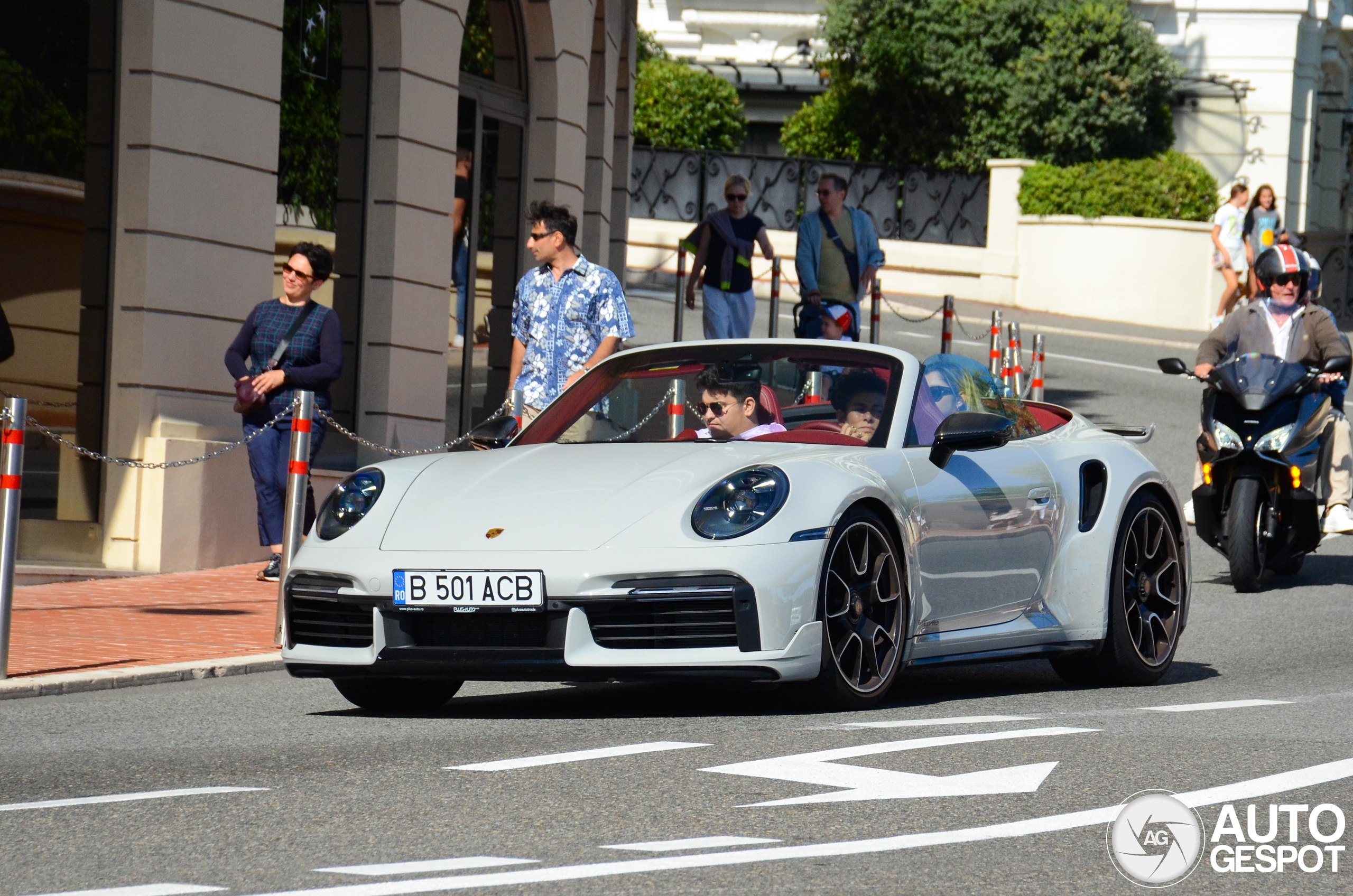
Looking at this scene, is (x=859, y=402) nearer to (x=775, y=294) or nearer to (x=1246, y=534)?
(x=1246, y=534)

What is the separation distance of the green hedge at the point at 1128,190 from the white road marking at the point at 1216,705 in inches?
997

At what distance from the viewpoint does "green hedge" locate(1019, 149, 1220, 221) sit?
32.5 meters

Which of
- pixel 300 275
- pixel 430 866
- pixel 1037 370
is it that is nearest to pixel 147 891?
pixel 430 866

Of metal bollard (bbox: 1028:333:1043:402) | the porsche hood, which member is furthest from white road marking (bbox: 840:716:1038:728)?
metal bollard (bbox: 1028:333:1043:402)

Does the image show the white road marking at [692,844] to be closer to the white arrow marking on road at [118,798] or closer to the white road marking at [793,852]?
the white road marking at [793,852]

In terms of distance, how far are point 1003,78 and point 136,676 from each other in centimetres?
→ 2872

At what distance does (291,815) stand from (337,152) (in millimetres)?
9777

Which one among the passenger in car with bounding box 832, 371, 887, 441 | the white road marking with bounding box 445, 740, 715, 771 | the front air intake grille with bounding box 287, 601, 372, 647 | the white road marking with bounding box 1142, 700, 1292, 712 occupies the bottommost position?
the white road marking with bounding box 1142, 700, 1292, 712

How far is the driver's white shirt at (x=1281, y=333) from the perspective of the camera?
12.3m

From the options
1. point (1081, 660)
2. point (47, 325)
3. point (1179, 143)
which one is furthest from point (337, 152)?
point (1179, 143)

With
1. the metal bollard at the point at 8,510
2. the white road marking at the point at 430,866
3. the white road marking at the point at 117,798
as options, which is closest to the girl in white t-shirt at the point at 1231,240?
the metal bollard at the point at 8,510

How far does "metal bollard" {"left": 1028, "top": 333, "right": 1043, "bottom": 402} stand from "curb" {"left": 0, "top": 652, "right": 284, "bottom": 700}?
37.9 feet

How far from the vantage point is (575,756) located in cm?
607

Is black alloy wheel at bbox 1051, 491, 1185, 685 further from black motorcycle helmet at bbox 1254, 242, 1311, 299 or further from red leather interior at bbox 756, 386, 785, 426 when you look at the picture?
black motorcycle helmet at bbox 1254, 242, 1311, 299
